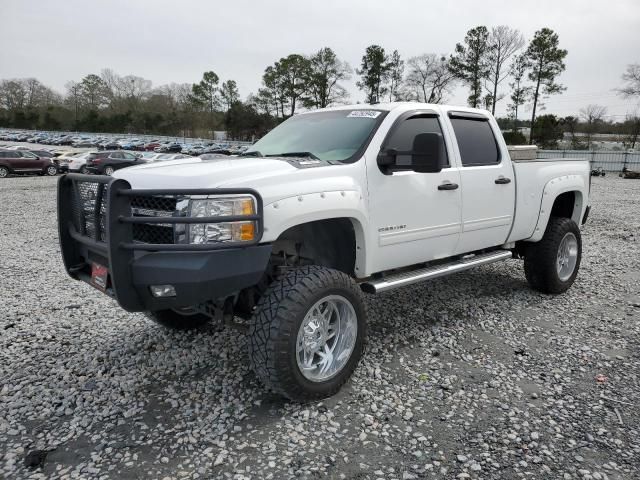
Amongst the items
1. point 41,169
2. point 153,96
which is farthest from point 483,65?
point 153,96

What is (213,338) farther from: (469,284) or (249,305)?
(469,284)

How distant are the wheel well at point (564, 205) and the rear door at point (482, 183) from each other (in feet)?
4.95

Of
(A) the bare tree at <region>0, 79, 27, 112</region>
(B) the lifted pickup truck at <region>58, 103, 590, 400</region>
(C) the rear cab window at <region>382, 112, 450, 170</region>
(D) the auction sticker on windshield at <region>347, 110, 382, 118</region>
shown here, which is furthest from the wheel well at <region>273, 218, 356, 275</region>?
(A) the bare tree at <region>0, 79, 27, 112</region>

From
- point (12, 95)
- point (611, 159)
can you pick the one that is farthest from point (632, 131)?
point (12, 95)

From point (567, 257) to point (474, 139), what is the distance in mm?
2208

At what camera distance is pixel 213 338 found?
4.21 metres

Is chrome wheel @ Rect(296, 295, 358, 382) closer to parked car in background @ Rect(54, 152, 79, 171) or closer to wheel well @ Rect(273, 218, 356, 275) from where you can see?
wheel well @ Rect(273, 218, 356, 275)

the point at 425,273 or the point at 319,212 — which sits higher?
the point at 319,212

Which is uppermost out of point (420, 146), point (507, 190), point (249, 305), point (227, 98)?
point (227, 98)

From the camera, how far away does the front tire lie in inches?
112

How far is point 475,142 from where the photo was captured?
14.8 feet

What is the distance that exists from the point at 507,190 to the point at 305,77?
60.7 m

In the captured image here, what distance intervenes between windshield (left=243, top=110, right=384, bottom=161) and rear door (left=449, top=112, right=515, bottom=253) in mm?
1023

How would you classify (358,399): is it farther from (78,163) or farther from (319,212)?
(78,163)
